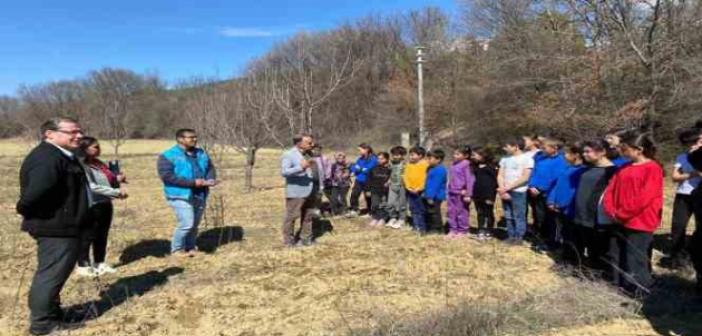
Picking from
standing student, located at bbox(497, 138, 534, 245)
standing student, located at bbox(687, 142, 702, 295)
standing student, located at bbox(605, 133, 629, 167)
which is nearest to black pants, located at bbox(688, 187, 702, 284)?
standing student, located at bbox(687, 142, 702, 295)

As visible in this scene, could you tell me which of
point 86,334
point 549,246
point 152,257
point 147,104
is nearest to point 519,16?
point 549,246

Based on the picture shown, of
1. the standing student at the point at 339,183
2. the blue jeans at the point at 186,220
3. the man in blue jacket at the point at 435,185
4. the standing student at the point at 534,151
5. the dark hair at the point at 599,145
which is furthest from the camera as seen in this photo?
the standing student at the point at 339,183

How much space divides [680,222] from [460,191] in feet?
9.32

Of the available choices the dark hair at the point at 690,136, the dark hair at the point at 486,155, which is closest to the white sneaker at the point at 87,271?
the dark hair at the point at 486,155

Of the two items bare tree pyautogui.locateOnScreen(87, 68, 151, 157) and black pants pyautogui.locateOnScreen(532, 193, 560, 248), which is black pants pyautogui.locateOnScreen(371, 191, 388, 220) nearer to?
black pants pyautogui.locateOnScreen(532, 193, 560, 248)

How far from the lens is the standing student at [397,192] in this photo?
384 inches

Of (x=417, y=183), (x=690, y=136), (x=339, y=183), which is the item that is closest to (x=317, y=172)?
(x=417, y=183)

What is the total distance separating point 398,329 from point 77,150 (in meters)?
4.31

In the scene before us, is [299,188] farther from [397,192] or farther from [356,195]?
[356,195]

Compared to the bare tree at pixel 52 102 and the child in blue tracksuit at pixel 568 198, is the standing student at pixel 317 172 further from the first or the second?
the bare tree at pixel 52 102

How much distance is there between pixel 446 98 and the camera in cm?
3541

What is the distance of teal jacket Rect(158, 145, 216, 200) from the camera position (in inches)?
277

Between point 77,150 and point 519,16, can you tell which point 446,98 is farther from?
point 77,150

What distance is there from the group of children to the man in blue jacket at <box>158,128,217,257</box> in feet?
10.8
